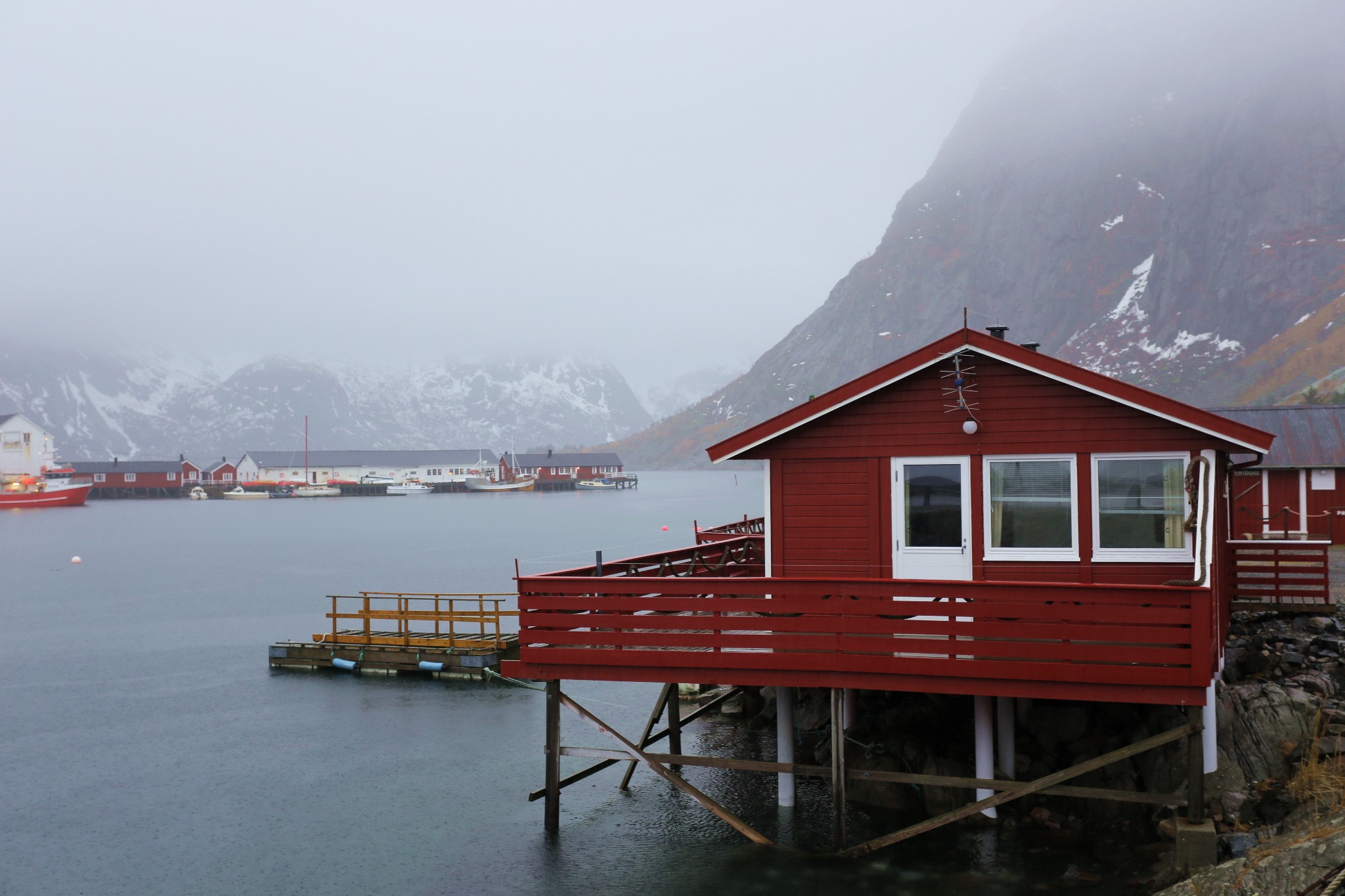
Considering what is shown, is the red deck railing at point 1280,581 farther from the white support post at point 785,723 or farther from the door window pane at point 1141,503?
the white support post at point 785,723

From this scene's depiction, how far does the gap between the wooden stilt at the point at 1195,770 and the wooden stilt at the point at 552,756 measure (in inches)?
335

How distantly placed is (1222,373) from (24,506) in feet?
606

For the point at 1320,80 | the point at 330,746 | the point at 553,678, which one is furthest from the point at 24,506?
the point at 1320,80

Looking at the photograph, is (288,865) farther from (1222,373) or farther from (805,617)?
(1222,373)

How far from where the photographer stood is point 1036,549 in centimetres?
1537

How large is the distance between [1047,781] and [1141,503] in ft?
13.3

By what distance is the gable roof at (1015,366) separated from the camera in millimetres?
14273

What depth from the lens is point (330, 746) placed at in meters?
24.7

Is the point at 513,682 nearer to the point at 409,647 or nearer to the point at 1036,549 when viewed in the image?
the point at 409,647

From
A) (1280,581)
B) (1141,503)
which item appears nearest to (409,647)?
(1141,503)

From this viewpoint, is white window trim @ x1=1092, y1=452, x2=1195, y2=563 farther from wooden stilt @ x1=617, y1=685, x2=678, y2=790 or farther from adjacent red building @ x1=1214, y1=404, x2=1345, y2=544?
A: adjacent red building @ x1=1214, y1=404, x2=1345, y2=544

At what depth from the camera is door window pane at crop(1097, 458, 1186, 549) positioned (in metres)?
14.8

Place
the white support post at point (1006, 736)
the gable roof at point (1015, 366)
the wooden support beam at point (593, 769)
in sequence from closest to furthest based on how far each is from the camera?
the gable roof at point (1015, 366), the white support post at point (1006, 736), the wooden support beam at point (593, 769)

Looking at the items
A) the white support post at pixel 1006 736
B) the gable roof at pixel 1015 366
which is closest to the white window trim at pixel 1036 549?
the gable roof at pixel 1015 366
